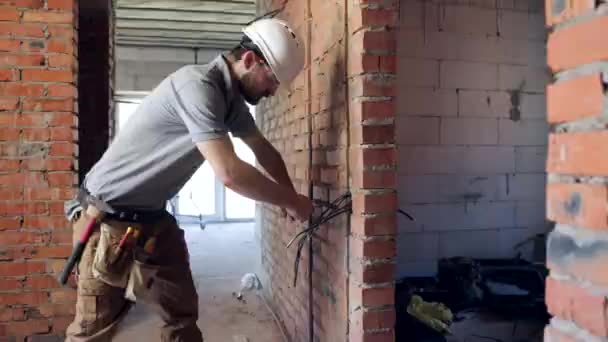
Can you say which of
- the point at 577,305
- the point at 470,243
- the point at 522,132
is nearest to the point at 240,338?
the point at 470,243

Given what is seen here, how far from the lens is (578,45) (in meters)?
0.80

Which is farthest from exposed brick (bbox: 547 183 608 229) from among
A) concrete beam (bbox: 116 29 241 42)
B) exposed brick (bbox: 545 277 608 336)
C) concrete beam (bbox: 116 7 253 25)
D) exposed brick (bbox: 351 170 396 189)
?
concrete beam (bbox: 116 29 241 42)

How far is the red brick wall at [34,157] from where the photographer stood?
2719 millimetres

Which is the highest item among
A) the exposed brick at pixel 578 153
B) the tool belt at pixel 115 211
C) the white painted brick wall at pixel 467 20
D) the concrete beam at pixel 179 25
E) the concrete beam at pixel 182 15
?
the concrete beam at pixel 179 25

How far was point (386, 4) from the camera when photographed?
1.67 metres

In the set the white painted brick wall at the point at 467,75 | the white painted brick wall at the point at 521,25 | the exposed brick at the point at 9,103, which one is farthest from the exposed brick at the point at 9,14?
the white painted brick wall at the point at 521,25

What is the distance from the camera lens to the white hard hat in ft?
6.05

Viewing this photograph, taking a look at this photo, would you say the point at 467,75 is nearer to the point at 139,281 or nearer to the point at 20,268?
the point at 139,281

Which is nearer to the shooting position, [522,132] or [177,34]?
[522,132]

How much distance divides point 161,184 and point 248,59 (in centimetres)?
61

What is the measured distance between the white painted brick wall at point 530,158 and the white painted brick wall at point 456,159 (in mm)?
45

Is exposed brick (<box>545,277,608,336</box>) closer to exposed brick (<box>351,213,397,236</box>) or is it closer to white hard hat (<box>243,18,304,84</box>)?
exposed brick (<box>351,213,397,236</box>)

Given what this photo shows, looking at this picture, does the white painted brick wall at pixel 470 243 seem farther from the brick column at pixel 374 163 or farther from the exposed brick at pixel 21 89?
the exposed brick at pixel 21 89

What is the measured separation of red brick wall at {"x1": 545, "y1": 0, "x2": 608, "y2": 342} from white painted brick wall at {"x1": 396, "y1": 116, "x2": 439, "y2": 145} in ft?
7.72
